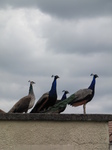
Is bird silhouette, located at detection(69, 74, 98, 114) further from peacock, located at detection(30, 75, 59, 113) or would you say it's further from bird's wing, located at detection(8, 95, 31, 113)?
bird's wing, located at detection(8, 95, 31, 113)

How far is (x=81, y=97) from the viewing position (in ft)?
27.6

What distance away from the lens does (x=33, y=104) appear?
8844 mm

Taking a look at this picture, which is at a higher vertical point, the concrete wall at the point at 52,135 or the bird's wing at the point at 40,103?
the bird's wing at the point at 40,103

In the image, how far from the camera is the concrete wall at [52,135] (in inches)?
269

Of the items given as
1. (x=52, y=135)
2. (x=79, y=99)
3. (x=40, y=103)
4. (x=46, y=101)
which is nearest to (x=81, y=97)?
(x=79, y=99)

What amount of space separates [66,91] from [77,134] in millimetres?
2416

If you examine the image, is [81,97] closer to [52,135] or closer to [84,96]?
[84,96]

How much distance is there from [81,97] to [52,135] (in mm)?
1705

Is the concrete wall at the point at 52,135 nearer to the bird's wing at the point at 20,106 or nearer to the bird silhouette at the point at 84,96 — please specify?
the bird silhouette at the point at 84,96

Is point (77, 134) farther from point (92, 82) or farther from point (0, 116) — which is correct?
point (92, 82)

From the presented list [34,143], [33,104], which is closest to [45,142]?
[34,143]

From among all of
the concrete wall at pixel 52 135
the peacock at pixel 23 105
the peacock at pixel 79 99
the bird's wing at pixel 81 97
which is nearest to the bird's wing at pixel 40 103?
the peacock at pixel 23 105

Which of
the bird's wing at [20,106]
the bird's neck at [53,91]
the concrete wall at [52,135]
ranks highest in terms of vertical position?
the bird's neck at [53,91]

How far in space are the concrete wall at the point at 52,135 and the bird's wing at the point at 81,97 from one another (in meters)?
1.26
